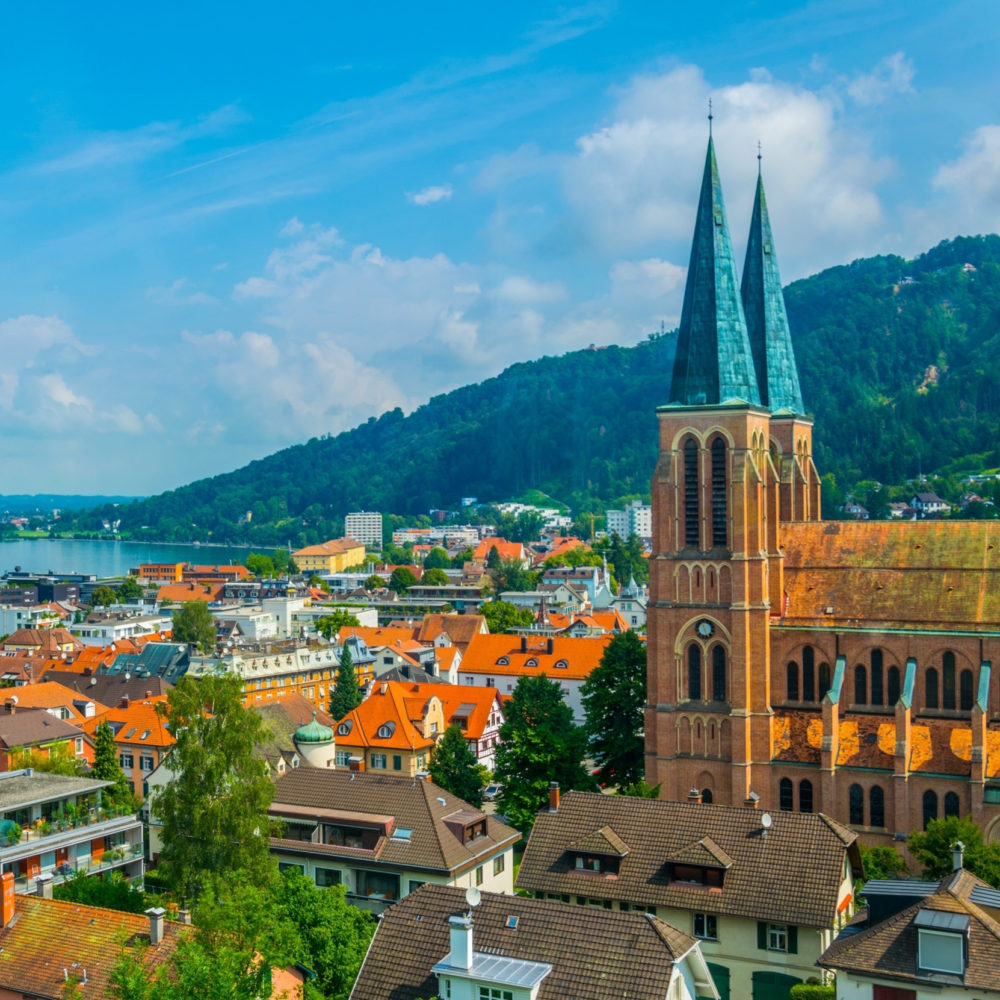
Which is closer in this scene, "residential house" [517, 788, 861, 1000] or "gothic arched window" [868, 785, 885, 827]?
"residential house" [517, 788, 861, 1000]

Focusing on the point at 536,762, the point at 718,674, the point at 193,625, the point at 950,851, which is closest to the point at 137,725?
the point at 536,762

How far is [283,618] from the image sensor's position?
158 metres

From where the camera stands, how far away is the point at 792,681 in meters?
59.7

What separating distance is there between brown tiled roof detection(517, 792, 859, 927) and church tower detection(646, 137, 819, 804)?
53.0 ft

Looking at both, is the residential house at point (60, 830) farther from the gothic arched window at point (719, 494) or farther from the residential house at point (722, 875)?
the gothic arched window at point (719, 494)

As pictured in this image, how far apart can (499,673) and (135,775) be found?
3863 cm

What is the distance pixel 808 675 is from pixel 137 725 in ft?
142

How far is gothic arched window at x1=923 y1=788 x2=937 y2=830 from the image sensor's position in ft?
178

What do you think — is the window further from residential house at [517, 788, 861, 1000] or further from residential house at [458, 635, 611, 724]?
residential house at [458, 635, 611, 724]

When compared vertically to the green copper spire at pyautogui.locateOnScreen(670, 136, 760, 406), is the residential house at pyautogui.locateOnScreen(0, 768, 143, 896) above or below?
below

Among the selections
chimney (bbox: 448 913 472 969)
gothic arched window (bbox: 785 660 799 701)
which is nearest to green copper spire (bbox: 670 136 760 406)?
gothic arched window (bbox: 785 660 799 701)

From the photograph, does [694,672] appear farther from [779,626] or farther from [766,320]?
[766,320]

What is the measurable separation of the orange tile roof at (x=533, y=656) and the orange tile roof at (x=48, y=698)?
111ft

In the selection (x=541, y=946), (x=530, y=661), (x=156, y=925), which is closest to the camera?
(x=541, y=946)
